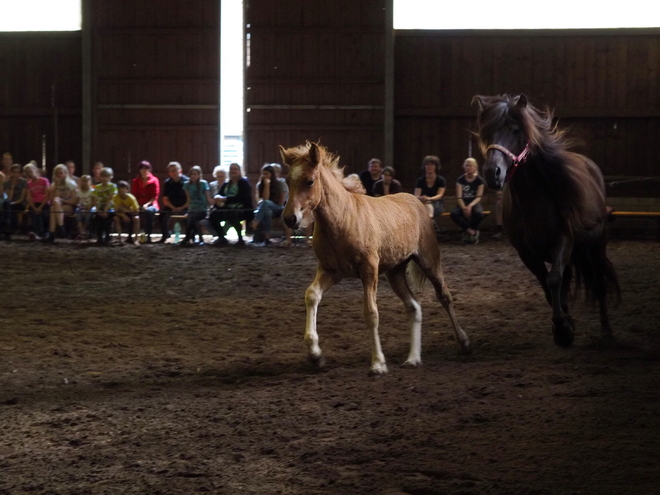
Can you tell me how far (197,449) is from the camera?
4.00m

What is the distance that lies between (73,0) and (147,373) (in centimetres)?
1391

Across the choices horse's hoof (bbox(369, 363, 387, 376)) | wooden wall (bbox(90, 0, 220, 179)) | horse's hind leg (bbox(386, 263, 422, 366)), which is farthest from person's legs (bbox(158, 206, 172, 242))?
horse's hoof (bbox(369, 363, 387, 376))

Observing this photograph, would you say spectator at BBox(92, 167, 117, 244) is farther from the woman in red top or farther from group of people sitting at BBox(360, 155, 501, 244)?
group of people sitting at BBox(360, 155, 501, 244)

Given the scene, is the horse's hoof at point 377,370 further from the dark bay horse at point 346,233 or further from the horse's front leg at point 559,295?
the horse's front leg at point 559,295

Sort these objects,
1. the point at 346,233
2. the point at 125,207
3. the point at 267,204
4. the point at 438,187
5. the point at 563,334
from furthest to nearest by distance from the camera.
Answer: the point at 125,207, the point at 267,204, the point at 438,187, the point at 563,334, the point at 346,233

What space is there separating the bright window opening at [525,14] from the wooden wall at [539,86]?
0.20m

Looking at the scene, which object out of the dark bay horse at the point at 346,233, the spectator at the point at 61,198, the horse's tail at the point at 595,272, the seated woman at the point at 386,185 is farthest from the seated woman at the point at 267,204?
the dark bay horse at the point at 346,233

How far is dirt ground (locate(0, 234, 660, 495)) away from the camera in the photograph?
360 centimetres

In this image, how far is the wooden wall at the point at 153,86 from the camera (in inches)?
680

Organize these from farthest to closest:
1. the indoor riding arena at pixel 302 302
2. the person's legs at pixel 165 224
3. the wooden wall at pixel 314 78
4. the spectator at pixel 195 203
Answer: the wooden wall at pixel 314 78 < the person's legs at pixel 165 224 < the spectator at pixel 195 203 < the indoor riding arena at pixel 302 302

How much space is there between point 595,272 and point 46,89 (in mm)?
14087

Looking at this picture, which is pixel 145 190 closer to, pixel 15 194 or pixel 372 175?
pixel 15 194

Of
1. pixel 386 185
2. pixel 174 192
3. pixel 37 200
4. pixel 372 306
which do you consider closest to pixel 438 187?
pixel 386 185

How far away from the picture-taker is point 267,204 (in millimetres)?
13648
